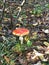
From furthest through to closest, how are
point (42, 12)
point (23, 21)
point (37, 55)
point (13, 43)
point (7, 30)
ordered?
point (42, 12), point (23, 21), point (7, 30), point (13, 43), point (37, 55)

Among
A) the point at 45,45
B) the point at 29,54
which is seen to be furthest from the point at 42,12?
the point at 29,54

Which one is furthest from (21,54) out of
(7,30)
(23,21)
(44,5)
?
(44,5)

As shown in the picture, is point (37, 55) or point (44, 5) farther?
point (44, 5)

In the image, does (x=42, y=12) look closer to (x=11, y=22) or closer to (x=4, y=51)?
(x=11, y=22)

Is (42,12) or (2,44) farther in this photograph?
(42,12)

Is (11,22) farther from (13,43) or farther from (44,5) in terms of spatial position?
(44,5)

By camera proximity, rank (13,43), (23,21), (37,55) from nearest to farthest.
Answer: (37,55) → (13,43) → (23,21)

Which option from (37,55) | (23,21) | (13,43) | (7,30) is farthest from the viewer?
(23,21)

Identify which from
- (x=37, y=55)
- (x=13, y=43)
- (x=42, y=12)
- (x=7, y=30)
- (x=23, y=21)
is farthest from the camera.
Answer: (x=42, y=12)
